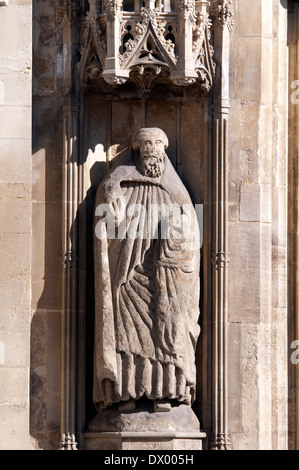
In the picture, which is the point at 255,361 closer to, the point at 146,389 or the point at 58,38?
the point at 146,389

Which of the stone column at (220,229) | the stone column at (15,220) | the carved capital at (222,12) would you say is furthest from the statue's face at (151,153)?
the carved capital at (222,12)

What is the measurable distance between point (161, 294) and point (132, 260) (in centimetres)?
43

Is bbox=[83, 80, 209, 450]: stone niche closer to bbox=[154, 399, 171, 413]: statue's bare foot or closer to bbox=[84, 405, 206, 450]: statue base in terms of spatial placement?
bbox=[84, 405, 206, 450]: statue base

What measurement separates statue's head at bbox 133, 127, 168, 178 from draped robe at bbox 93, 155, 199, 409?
11.2 inches

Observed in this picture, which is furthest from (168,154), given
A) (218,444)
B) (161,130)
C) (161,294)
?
(218,444)

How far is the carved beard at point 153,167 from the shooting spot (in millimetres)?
16672

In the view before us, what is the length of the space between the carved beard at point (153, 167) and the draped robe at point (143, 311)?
0.26 metres

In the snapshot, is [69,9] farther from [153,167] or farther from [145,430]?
[145,430]

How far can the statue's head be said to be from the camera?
16.7m

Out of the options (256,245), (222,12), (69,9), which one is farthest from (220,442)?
(69,9)

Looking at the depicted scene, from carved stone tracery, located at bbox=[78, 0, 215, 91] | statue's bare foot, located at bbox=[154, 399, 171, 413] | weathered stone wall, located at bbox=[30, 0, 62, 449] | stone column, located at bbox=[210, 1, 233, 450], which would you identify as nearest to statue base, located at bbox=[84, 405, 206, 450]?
statue's bare foot, located at bbox=[154, 399, 171, 413]

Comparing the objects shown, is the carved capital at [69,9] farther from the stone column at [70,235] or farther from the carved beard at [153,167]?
the carved beard at [153,167]
